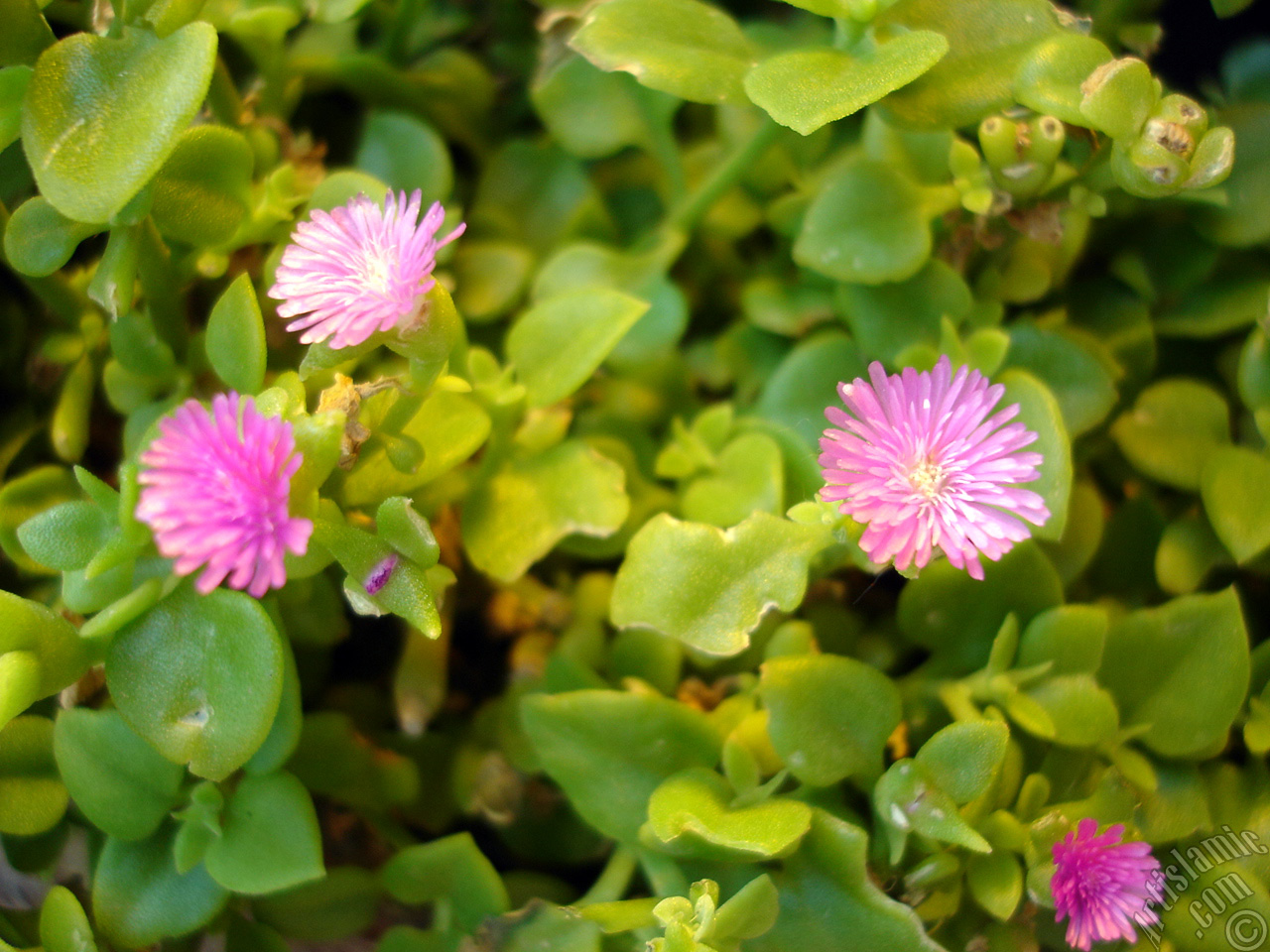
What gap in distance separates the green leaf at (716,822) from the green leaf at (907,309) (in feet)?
0.79

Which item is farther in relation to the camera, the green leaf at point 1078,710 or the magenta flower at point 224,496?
the green leaf at point 1078,710

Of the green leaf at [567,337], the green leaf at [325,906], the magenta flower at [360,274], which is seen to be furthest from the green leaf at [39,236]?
the green leaf at [325,906]

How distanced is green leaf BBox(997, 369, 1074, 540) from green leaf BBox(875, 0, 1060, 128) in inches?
5.4

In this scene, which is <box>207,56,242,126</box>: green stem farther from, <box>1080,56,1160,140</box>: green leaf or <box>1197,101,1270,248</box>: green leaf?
<box>1197,101,1270,248</box>: green leaf

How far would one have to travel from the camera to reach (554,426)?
566 mm

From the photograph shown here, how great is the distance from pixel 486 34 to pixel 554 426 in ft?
1.23

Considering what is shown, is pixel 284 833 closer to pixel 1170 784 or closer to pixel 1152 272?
pixel 1170 784

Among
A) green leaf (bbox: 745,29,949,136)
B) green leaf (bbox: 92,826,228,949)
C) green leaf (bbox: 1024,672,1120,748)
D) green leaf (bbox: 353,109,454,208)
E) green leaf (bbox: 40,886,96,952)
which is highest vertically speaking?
green leaf (bbox: 745,29,949,136)

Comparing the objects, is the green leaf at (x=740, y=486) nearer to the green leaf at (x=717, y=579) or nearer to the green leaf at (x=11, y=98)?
the green leaf at (x=717, y=579)

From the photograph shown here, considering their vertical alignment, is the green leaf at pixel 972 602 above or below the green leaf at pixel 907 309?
below

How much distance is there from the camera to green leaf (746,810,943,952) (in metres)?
0.42

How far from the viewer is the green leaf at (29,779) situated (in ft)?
1.54

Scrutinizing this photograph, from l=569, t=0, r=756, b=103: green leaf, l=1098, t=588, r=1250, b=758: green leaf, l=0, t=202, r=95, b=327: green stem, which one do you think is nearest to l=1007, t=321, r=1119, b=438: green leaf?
l=1098, t=588, r=1250, b=758: green leaf

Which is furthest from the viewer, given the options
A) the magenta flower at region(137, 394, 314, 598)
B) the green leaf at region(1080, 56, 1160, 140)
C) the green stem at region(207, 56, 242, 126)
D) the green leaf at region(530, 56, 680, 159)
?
the green leaf at region(530, 56, 680, 159)
